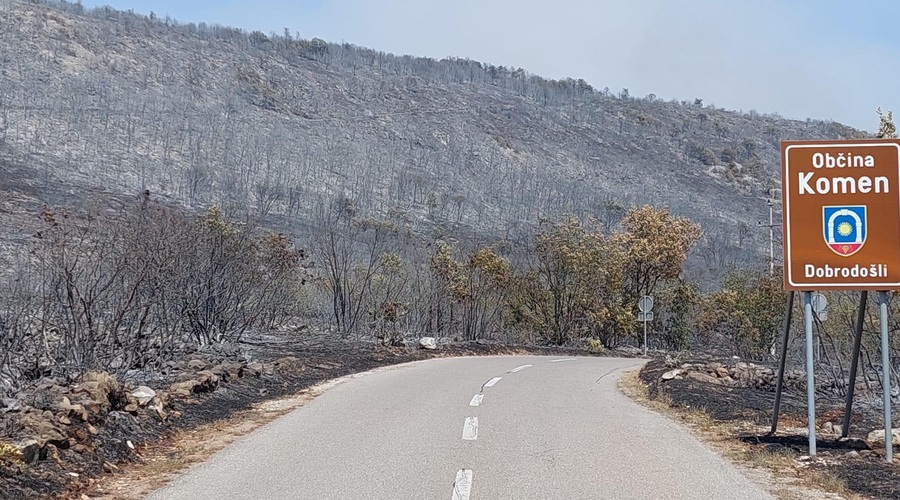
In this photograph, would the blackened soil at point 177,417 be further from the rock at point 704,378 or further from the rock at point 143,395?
the rock at point 704,378

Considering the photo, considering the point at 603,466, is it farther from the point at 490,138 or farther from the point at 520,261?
the point at 490,138

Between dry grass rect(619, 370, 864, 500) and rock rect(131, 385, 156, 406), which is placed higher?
rock rect(131, 385, 156, 406)

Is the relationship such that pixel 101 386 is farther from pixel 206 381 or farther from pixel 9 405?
pixel 206 381

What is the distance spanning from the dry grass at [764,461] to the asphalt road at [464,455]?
0.26m

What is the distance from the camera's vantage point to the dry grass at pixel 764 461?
828 cm

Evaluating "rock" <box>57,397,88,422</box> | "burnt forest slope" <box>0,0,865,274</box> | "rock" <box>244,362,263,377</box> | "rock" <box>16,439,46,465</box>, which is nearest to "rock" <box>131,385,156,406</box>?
"rock" <box>57,397,88,422</box>

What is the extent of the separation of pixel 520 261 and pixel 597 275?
506 cm

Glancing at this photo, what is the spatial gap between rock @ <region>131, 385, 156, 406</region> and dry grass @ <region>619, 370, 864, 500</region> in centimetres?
732

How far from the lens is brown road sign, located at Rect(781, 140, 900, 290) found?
9.63m

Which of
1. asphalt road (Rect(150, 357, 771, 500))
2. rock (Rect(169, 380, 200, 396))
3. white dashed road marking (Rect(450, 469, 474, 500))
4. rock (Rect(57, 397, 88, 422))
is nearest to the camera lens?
white dashed road marking (Rect(450, 469, 474, 500))

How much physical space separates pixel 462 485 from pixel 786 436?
546 cm

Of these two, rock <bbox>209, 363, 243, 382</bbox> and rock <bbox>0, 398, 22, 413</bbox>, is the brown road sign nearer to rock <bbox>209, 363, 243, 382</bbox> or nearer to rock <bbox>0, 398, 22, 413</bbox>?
rock <bbox>0, 398, 22, 413</bbox>

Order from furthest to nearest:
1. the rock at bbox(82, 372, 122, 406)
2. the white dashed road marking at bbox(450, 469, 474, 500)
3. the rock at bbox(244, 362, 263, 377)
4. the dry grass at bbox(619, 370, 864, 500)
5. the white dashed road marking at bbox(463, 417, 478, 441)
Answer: the rock at bbox(244, 362, 263, 377) → the white dashed road marking at bbox(463, 417, 478, 441) → the rock at bbox(82, 372, 122, 406) → the dry grass at bbox(619, 370, 864, 500) → the white dashed road marking at bbox(450, 469, 474, 500)

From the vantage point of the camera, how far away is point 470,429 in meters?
11.9
